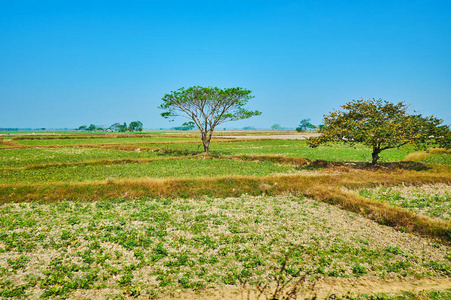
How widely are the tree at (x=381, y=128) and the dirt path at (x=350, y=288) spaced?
17095 millimetres

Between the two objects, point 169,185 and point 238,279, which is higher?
point 169,185

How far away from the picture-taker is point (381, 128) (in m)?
21.9

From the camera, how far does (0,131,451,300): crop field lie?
7414 millimetres

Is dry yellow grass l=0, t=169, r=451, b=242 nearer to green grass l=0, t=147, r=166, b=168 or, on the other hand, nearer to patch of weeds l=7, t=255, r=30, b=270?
patch of weeds l=7, t=255, r=30, b=270

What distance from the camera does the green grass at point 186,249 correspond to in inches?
Result: 303

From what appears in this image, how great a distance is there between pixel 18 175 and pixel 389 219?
102ft

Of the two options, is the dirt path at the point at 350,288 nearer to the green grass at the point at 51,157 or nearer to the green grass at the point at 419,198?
the green grass at the point at 419,198

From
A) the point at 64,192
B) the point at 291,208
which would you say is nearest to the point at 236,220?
the point at 291,208

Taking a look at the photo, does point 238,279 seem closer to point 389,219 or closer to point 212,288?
point 212,288

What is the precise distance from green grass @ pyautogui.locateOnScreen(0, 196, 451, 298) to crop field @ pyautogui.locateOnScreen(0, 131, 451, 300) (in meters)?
0.05

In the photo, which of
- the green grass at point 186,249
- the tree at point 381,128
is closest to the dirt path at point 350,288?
the green grass at point 186,249

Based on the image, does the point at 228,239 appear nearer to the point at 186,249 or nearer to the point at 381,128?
the point at 186,249

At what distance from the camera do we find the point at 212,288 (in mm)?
7383

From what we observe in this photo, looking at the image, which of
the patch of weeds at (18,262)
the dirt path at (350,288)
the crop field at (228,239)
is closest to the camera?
the dirt path at (350,288)
